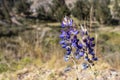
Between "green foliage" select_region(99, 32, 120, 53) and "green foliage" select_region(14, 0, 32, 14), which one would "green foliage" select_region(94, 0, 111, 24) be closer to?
"green foliage" select_region(99, 32, 120, 53)

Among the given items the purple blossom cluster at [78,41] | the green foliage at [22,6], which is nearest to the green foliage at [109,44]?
the purple blossom cluster at [78,41]

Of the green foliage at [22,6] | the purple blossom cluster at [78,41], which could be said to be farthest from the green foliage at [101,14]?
the green foliage at [22,6]

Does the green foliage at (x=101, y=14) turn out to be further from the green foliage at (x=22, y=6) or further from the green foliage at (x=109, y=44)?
the green foliage at (x=22, y=6)

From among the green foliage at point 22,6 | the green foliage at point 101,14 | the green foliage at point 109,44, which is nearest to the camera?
the green foliage at point 109,44

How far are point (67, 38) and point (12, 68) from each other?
318 cm

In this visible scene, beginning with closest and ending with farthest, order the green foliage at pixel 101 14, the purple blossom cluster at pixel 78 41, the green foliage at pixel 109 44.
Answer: the purple blossom cluster at pixel 78 41 → the green foliage at pixel 109 44 → the green foliage at pixel 101 14

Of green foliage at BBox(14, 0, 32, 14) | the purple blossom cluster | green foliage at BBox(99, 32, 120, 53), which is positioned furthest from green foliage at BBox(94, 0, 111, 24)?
green foliage at BBox(14, 0, 32, 14)

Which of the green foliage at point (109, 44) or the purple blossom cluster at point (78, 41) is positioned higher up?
the purple blossom cluster at point (78, 41)

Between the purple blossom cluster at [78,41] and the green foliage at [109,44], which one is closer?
the purple blossom cluster at [78,41]

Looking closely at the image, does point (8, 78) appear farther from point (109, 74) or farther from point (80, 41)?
point (80, 41)

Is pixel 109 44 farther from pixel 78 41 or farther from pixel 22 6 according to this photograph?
pixel 22 6

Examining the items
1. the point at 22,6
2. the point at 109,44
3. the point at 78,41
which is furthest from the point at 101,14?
the point at 22,6

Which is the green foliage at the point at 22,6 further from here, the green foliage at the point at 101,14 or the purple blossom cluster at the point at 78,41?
the purple blossom cluster at the point at 78,41

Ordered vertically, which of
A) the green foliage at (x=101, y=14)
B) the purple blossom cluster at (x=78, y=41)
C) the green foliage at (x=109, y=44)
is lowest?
the green foliage at (x=109, y=44)
